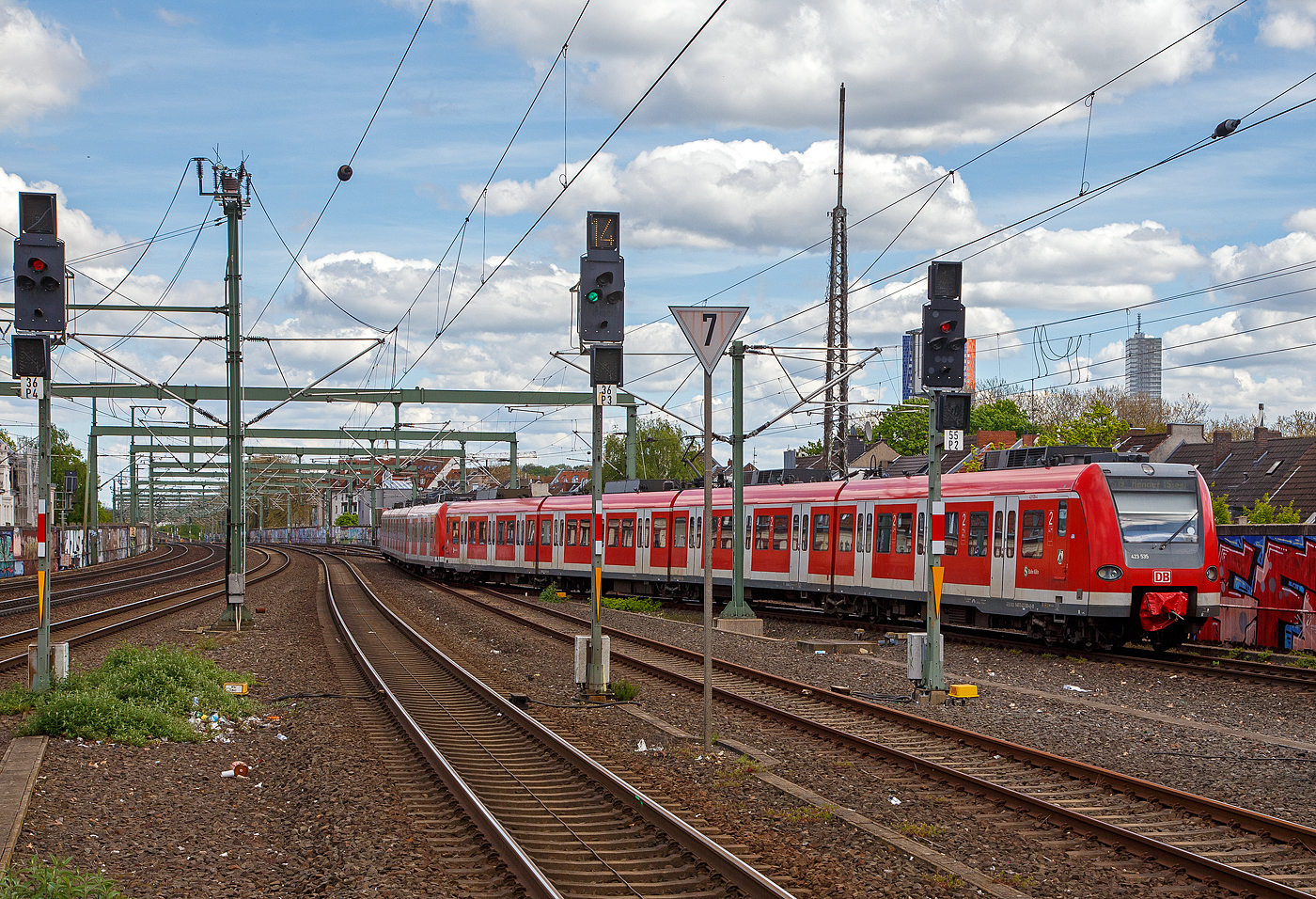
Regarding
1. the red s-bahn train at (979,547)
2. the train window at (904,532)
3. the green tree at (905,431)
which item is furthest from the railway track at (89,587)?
the green tree at (905,431)

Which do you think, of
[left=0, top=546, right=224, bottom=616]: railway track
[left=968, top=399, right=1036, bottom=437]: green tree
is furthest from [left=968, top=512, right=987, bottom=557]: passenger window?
[left=968, top=399, right=1036, bottom=437]: green tree

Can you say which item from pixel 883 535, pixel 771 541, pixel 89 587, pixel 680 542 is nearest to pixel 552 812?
pixel 883 535

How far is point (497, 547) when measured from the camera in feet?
143

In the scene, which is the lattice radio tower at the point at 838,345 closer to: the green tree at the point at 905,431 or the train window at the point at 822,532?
the train window at the point at 822,532

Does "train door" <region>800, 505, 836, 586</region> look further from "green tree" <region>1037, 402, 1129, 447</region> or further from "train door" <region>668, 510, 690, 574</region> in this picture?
"green tree" <region>1037, 402, 1129, 447</region>

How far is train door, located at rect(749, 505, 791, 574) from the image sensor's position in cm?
2811

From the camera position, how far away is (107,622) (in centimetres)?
2762

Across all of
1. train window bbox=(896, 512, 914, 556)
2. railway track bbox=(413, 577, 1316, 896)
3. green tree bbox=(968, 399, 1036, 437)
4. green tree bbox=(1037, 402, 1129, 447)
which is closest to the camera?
railway track bbox=(413, 577, 1316, 896)

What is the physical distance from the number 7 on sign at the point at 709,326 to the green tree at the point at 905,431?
77941mm

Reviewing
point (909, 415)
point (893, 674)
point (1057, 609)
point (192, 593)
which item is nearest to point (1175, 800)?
point (893, 674)

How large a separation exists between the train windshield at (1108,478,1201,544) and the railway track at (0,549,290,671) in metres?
16.7

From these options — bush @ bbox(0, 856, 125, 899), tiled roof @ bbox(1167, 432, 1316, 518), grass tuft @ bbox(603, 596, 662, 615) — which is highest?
tiled roof @ bbox(1167, 432, 1316, 518)

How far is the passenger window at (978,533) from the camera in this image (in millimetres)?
21266

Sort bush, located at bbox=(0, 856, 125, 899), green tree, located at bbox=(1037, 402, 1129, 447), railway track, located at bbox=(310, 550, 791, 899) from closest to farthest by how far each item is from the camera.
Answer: bush, located at bbox=(0, 856, 125, 899)
railway track, located at bbox=(310, 550, 791, 899)
green tree, located at bbox=(1037, 402, 1129, 447)
